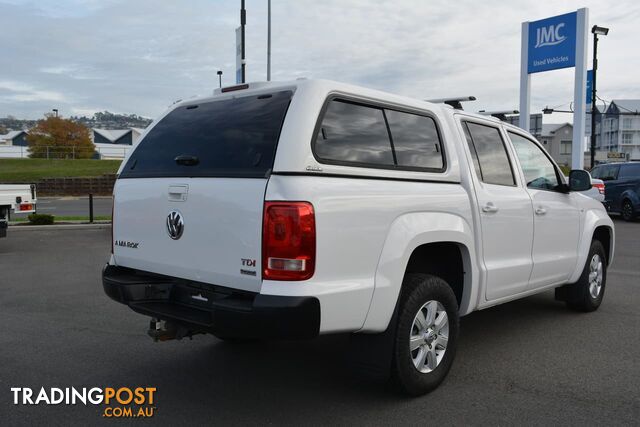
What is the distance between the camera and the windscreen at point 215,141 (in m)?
3.37

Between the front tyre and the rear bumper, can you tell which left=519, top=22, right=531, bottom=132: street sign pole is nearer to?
the front tyre

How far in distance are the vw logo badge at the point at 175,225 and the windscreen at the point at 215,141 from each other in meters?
0.26

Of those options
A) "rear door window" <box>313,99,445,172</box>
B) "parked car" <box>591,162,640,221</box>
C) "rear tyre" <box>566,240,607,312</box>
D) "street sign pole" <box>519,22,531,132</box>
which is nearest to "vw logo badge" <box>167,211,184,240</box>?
"rear door window" <box>313,99,445,172</box>

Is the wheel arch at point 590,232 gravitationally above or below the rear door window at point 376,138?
below

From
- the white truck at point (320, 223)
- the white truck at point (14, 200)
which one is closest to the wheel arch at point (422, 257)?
the white truck at point (320, 223)

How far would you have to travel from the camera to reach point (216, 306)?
10.6ft

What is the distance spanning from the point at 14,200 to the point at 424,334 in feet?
29.4

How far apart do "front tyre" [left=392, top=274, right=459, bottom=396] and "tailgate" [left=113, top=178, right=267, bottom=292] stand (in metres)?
1.05

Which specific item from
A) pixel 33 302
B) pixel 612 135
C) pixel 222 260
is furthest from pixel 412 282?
pixel 612 135

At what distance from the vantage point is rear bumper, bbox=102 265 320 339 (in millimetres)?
3055

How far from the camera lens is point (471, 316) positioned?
6039 millimetres

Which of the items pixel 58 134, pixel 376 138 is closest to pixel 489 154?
pixel 376 138

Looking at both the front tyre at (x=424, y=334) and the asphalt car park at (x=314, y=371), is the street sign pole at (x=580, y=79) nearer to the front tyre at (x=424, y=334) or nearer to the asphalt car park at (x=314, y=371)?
the asphalt car park at (x=314, y=371)

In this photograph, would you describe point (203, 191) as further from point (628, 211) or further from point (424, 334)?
point (628, 211)
